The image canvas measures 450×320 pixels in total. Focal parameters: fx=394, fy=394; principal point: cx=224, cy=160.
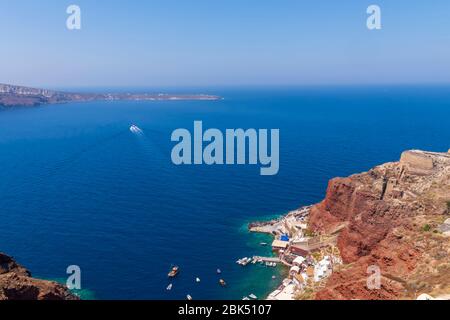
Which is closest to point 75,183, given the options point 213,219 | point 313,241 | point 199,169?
point 199,169

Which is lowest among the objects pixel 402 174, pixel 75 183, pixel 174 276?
pixel 174 276

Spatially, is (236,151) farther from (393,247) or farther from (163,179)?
(393,247)

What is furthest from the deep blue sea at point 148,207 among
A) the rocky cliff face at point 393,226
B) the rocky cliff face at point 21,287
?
the rocky cliff face at point 21,287

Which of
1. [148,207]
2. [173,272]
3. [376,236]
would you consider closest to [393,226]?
[376,236]

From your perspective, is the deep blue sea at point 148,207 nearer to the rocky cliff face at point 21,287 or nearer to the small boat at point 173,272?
the small boat at point 173,272

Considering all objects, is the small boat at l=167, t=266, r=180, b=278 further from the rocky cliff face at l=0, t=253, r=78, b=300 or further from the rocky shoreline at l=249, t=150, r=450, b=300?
the rocky cliff face at l=0, t=253, r=78, b=300

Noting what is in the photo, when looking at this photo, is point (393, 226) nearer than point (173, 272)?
Yes

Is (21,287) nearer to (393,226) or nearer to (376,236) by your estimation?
(393,226)
